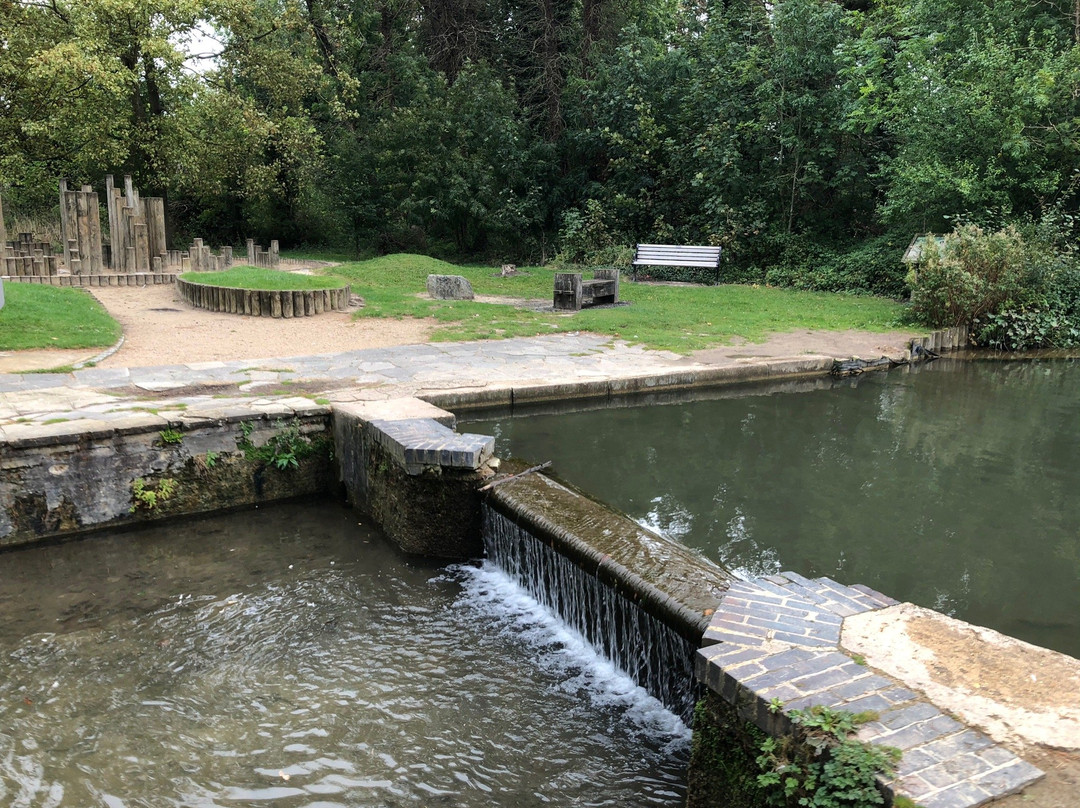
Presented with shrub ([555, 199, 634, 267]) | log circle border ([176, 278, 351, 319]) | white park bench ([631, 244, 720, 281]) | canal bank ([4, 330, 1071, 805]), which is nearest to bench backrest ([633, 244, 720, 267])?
white park bench ([631, 244, 720, 281])

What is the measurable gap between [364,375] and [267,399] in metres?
1.44

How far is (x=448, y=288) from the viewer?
13844 millimetres

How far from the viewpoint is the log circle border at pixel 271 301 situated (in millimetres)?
11852

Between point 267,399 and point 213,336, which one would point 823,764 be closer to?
point 267,399

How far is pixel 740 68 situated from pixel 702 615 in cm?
1788

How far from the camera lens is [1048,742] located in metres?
2.28

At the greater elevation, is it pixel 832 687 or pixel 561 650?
pixel 832 687

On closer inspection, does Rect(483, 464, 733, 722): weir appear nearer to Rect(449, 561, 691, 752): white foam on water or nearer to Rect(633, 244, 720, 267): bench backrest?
Rect(449, 561, 691, 752): white foam on water

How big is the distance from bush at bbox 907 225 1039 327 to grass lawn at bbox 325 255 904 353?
74 centimetres

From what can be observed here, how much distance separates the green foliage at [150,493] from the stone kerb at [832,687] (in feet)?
13.8

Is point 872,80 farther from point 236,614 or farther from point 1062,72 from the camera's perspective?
point 236,614

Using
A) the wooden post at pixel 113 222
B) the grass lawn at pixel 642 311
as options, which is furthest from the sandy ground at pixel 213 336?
the wooden post at pixel 113 222

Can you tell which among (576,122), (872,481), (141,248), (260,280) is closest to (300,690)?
(872,481)

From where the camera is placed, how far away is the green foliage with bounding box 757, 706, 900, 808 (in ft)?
7.21
